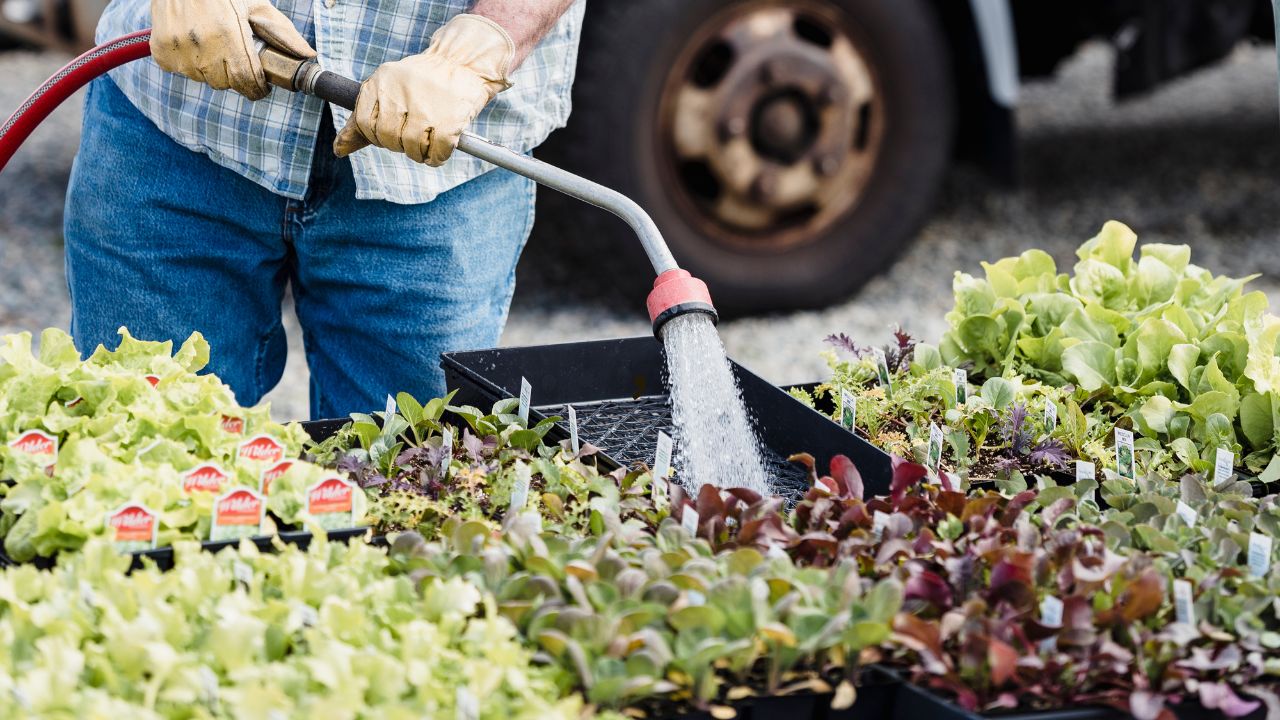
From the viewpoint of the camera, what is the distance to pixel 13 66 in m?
6.81

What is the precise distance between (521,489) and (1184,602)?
664mm

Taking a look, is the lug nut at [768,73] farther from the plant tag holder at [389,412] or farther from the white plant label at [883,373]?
the plant tag holder at [389,412]

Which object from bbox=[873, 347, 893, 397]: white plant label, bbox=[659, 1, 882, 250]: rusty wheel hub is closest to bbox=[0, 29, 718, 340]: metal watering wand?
bbox=[873, 347, 893, 397]: white plant label

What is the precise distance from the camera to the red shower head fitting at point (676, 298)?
158cm

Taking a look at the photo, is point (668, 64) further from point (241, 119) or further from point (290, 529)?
point (290, 529)

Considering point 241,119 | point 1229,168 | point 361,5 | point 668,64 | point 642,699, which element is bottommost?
point 642,699

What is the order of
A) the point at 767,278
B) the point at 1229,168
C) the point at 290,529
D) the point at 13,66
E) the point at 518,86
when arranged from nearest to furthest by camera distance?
the point at 290,529, the point at 518,86, the point at 767,278, the point at 1229,168, the point at 13,66

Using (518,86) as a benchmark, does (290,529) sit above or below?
below

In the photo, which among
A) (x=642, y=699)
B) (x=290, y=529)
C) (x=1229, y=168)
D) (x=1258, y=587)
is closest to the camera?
(x=642, y=699)

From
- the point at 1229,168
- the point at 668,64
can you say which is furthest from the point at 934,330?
the point at 1229,168

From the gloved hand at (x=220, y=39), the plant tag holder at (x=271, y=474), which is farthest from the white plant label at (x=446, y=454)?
the gloved hand at (x=220, y=39)

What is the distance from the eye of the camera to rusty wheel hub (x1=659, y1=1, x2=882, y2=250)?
3887 mm

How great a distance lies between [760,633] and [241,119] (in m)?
1.07

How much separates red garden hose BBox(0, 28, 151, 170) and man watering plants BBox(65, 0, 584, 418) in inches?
1.8
